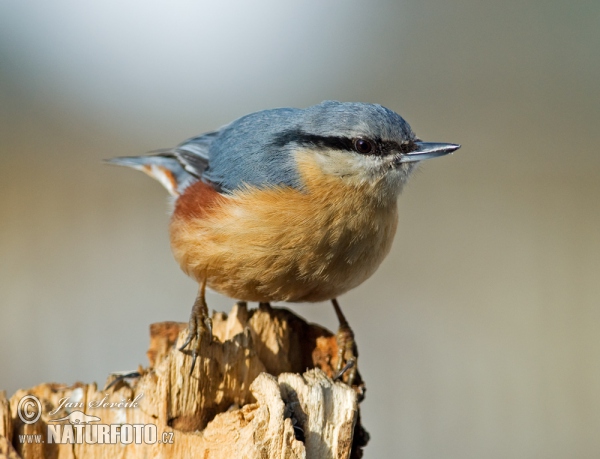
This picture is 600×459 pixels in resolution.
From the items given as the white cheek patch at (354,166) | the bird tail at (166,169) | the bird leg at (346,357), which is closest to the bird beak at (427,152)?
the white cheek patch at (354,166)

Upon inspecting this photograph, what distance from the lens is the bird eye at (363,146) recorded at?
98.7 inches

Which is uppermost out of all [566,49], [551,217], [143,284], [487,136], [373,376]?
[566,49]

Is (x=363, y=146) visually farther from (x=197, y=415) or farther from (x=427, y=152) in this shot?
(x=197, y=415)

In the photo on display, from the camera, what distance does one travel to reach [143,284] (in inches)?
206

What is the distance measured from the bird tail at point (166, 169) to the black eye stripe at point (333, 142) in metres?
0.59

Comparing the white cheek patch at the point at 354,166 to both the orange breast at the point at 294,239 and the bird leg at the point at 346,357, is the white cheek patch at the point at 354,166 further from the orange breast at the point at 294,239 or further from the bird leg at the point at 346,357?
the bird leg at the point at 346,357

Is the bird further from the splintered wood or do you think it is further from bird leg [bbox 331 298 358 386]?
the splintered wood

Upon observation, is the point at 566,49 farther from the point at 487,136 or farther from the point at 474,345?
the point at 474,345

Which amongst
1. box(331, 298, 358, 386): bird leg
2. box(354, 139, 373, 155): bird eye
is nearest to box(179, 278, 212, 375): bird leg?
box(331, 298, 358, 386): bird leg

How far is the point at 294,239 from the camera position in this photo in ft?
7.99

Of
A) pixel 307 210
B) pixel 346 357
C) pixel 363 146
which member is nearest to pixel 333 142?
pixel 363 146

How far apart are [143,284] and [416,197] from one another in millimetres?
2696

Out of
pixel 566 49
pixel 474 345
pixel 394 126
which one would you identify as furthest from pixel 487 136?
pixel 394 126

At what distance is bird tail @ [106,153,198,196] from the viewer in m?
3.25
